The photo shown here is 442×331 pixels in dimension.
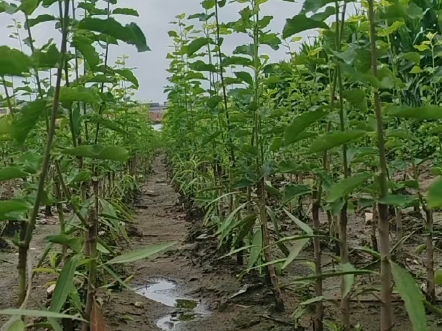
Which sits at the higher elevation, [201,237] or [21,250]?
[21,250]

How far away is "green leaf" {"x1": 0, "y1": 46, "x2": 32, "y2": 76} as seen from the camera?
1.08 metres

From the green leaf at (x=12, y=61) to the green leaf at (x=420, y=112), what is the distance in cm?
92

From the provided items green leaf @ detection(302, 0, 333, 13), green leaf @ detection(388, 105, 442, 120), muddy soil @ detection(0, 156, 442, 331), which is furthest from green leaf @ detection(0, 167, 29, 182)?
green leaf @ detection(388, 105, 442, 120)

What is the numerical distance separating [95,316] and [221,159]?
296 centimetres

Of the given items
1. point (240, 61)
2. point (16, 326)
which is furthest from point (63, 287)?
point (240, 61)

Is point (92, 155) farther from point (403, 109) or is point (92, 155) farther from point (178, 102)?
point (178, 102)

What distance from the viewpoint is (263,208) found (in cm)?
308

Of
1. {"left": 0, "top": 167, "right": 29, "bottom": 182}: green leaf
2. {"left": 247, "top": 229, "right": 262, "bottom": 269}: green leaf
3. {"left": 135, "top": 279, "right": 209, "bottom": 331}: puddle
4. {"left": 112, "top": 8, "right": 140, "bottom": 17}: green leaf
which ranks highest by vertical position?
{"left": 112, "top": 8, "right": 140, "bottom": 17}: green leaf

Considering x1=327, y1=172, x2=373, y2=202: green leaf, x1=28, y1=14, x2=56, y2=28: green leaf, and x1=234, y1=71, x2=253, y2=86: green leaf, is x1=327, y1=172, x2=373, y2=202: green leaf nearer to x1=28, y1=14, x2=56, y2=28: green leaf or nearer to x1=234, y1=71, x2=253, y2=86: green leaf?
x1=28, y1=14, x2=56, y2=28: green leaf

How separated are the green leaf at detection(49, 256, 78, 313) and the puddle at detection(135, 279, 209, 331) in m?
1.77

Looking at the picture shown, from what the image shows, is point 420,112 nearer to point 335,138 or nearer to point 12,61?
point 335,138

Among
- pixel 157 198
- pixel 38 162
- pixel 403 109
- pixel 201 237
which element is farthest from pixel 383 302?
pixel 157 198

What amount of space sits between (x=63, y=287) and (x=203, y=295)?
2.41 metres

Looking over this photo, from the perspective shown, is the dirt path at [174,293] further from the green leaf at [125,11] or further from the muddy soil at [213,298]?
the green leaf at [125,11]
